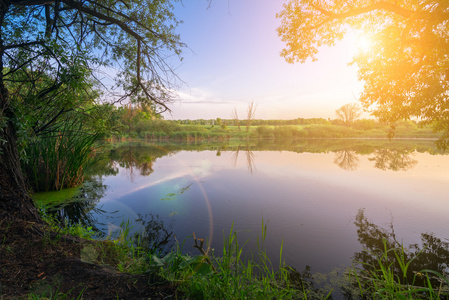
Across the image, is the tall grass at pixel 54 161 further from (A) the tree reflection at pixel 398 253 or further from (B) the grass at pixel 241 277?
(A) the tree reflection at pixel 398 253

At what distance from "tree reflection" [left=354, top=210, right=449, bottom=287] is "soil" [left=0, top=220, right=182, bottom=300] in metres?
2.25

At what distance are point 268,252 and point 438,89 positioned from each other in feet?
16.4

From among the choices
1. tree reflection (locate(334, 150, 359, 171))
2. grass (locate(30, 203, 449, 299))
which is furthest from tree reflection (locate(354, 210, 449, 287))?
tree reflection (locate(334, 150, 359, 171))

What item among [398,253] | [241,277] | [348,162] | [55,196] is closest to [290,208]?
[398,253]

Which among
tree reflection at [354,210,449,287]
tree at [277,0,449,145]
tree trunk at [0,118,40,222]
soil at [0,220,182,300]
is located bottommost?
tree reflection at [354,210,449,287]

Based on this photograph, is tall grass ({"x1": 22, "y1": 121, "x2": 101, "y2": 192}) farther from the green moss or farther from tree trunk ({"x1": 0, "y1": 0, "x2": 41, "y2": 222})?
tree trunk ({"x1": 0, "y1": 0, "x2": 41, "y2": 222})

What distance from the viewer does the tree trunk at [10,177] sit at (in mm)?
2107

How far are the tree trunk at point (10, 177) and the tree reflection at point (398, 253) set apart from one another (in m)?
3.75

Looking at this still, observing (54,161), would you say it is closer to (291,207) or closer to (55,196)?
(55,196)

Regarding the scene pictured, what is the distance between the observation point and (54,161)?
5.05m

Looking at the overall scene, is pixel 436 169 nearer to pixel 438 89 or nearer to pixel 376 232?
pixel 438 89

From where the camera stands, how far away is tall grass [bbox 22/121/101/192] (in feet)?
15.7

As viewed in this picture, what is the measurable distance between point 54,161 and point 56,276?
467 cm

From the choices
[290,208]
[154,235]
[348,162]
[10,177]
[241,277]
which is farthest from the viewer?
[348,162]
